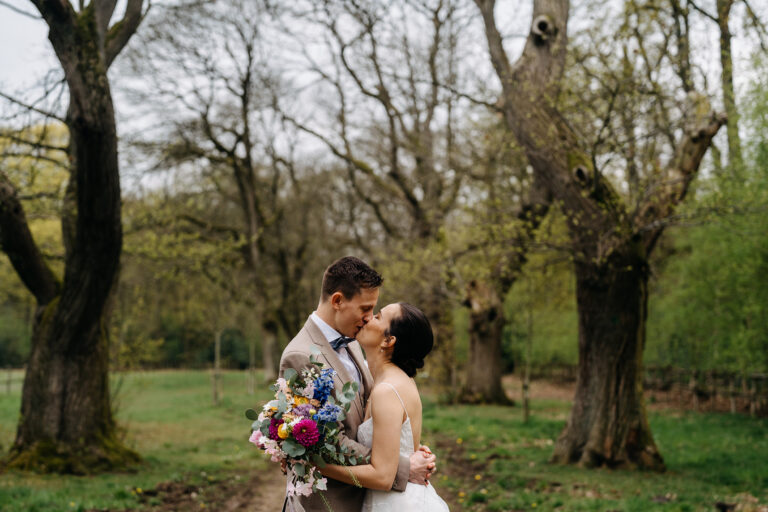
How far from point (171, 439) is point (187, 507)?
21.7ft

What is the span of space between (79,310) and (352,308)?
7.66 metres

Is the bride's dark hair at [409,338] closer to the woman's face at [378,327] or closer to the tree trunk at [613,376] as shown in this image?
the woman's face at [378,327]

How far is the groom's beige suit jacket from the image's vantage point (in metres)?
3.30

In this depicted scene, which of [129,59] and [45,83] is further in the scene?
[129,59]

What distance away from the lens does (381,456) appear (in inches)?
128

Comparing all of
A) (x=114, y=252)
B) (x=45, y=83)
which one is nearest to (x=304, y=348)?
(x=114, y=252)

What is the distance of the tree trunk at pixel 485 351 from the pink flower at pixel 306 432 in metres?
16.9

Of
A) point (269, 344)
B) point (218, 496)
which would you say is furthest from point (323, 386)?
point (269, 344)

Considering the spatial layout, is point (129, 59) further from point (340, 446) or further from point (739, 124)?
point (340, 446)

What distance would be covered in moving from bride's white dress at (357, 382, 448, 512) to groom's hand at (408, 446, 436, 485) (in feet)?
0.11

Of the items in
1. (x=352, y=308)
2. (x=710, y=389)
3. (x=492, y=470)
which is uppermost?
(x=352, y=308)

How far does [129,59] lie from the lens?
1841 cm

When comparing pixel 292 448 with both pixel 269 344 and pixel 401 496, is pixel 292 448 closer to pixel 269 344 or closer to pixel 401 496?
pixel 401 496

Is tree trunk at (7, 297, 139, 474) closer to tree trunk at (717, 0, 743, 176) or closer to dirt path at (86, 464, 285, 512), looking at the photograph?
dirt path at (86, 464, 285, 512)
